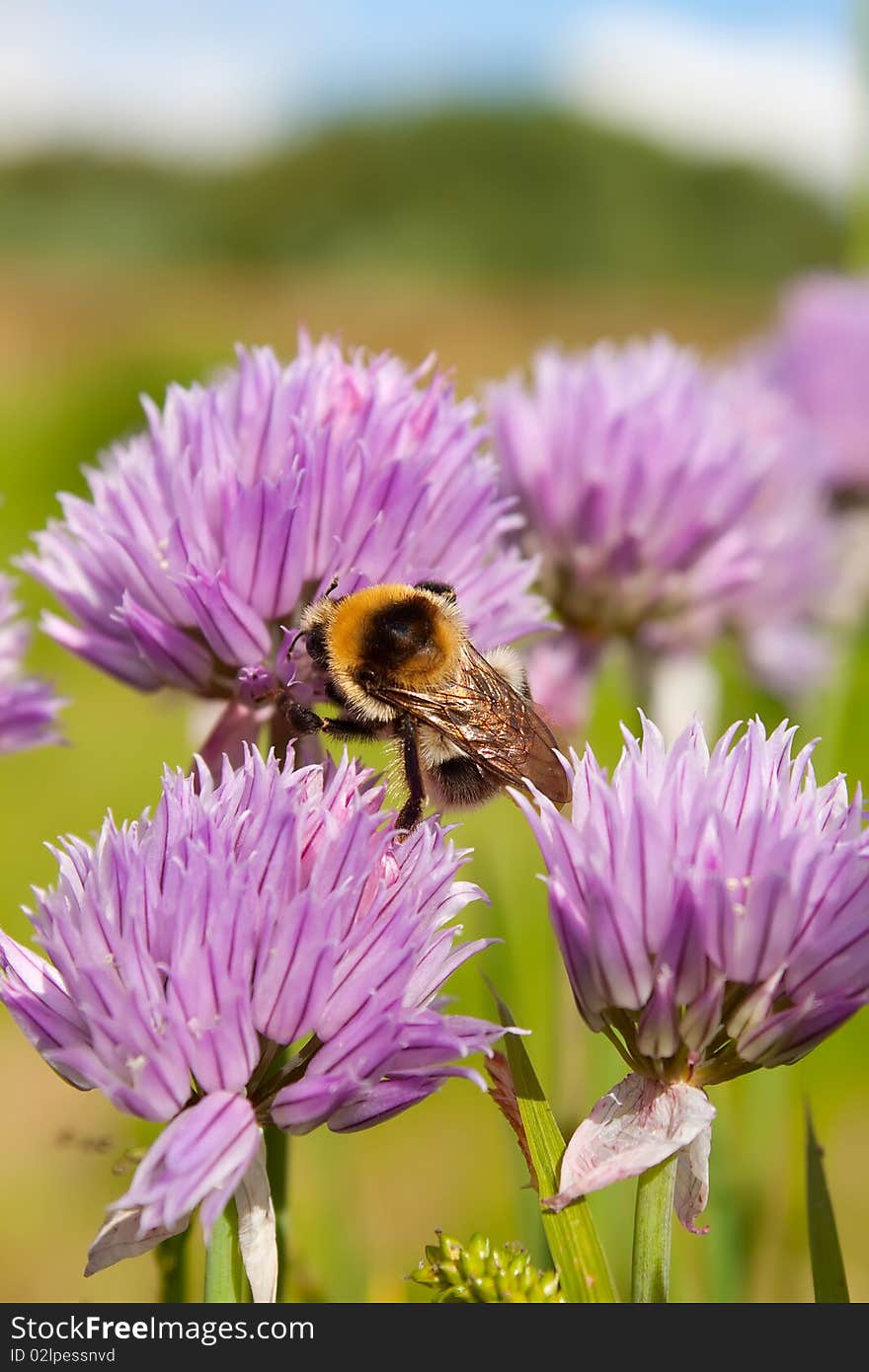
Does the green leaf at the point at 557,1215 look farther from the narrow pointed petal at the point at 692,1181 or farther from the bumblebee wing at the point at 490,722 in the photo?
the bumblebee wing at the point at 490,722

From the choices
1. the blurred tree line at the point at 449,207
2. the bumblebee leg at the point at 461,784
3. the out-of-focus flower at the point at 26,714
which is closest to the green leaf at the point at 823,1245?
the bumblebee leg at the point at 461,784

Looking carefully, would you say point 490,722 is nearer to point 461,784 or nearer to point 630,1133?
point 461,784

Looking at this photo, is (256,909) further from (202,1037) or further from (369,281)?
(369,281)

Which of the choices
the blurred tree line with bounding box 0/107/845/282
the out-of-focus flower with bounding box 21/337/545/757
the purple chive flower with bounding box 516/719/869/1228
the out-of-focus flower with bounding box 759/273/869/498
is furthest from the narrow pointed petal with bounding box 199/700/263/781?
the blurred tree line with bounding box 0/107/845/282

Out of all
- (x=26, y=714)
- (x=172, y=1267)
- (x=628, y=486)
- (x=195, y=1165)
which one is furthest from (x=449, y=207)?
(x=195, y=1165)

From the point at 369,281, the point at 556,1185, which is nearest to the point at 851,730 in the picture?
the point at 556,1185
